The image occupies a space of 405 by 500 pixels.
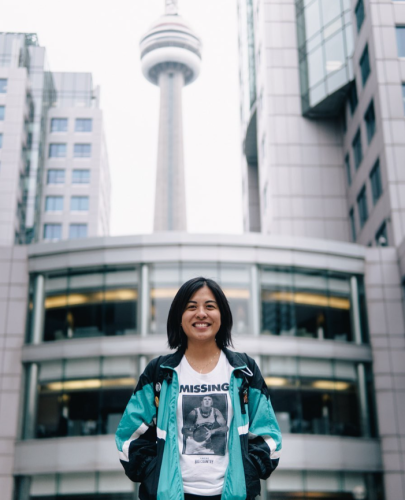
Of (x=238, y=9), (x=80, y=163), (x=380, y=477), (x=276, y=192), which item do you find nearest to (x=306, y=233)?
(x=276, y=192)

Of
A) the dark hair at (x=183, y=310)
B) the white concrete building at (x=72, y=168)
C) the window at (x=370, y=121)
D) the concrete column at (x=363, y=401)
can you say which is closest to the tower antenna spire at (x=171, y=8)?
the white concrete building at (x=72, y=168)

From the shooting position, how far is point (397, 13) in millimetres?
29797

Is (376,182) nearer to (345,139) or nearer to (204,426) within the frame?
(345,139)

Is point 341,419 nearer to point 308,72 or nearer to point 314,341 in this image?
point 314,341

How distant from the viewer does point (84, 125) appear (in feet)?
207

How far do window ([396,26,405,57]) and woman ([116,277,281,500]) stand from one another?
28278 mm

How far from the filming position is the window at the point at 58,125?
202 feet

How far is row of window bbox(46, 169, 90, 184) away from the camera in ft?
196

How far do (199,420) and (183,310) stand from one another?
2.07ft

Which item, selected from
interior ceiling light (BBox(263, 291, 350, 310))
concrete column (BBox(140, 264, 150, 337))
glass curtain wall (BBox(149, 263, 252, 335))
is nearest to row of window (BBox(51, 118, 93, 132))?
concrete column (BBox(140, 264, 150, 337))

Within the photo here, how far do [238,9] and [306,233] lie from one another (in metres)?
26.7

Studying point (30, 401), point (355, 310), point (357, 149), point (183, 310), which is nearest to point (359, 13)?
point (357, 149)

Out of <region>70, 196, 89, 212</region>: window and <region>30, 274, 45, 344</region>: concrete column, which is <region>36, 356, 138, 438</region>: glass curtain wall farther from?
<region>70, 196, 89, 212</region>: window

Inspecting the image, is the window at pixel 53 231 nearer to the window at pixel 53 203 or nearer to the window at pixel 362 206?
the window at pixel 53 203
